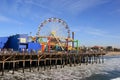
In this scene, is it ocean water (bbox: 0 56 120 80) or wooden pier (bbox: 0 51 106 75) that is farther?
wooden pier (bbox: 0 51 106 75)

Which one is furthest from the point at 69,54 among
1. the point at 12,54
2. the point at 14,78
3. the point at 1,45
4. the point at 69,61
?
the point at 14,78

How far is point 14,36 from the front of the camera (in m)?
59.9

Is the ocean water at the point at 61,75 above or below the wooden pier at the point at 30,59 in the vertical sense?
below

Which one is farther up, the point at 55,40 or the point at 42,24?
the point at 42,24

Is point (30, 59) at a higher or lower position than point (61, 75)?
higher

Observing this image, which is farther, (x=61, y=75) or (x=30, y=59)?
(x=30, y=59)

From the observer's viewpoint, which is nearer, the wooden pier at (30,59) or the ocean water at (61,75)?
the ocean water at (61,75)

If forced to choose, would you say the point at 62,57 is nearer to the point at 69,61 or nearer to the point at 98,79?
the point at 69,61

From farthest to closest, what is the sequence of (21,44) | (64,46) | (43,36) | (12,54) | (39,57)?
(64,46), (43,36), (21,44), (39,57), (12,54)

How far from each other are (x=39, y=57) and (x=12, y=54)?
9.07 m

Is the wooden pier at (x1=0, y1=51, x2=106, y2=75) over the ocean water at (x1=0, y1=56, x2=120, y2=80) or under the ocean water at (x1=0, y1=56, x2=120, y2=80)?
over

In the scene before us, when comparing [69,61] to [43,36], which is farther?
[43,36]

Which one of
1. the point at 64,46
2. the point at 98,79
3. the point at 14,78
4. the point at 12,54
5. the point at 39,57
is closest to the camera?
the point at 14,78

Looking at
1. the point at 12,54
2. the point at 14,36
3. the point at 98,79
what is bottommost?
the point at 98,79
